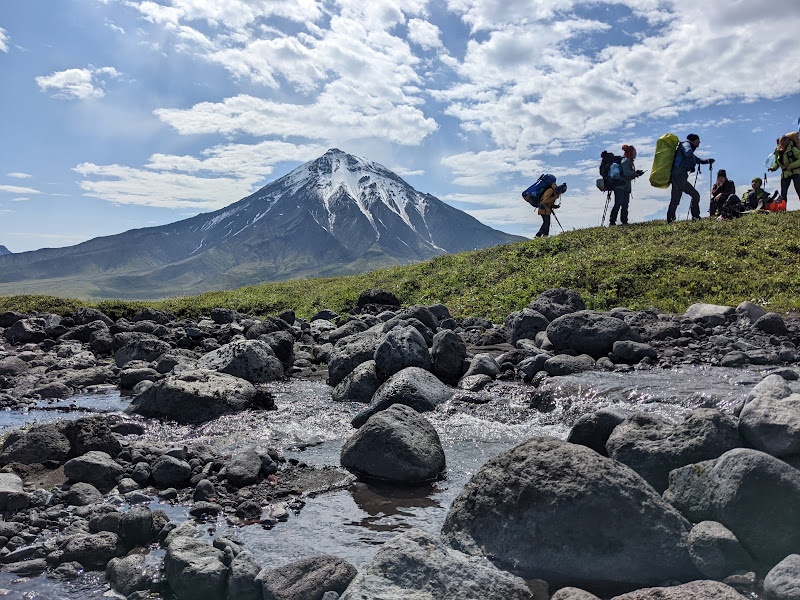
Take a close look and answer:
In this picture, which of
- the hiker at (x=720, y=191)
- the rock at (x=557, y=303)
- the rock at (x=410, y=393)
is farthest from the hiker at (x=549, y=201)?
the rock at (x=410, y=393)

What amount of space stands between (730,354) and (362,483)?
10.5 meters

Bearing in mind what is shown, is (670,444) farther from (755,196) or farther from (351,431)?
(755,196)

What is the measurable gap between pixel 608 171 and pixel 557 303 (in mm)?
15551

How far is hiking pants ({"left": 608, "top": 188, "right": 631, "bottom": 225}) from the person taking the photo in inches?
1354

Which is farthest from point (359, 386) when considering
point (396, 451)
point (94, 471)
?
point (94, 471)

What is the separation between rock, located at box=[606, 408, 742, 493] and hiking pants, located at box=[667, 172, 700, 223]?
2740cm

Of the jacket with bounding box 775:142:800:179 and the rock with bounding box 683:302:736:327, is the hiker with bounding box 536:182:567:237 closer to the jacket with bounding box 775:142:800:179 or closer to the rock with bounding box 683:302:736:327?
the jacket with bounding box 775:142:800:179

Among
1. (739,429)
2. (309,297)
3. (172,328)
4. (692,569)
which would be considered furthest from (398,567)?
(309,297)

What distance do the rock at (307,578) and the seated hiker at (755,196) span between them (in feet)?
133

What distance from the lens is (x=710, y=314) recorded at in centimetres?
1905

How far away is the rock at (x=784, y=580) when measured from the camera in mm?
5688

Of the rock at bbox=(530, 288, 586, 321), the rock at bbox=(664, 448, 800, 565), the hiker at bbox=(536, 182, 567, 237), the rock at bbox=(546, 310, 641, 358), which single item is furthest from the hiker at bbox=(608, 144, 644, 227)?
the rock at bbox=(664, 448, 800, 565)

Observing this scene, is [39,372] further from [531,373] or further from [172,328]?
[531,373]

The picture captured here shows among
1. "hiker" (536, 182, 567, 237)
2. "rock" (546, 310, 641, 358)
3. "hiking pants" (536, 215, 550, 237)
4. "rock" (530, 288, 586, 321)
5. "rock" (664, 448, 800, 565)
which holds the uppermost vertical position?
"hiker" (536, 182, 567, 237)
